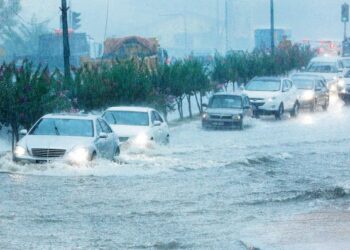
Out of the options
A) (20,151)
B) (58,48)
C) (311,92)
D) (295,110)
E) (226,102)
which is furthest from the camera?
(58,48)

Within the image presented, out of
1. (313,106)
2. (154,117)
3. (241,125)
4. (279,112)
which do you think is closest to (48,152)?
(154,117)

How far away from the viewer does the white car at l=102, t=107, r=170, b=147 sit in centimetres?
2675

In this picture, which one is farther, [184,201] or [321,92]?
[321,92]

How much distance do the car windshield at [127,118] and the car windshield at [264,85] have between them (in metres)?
17.0

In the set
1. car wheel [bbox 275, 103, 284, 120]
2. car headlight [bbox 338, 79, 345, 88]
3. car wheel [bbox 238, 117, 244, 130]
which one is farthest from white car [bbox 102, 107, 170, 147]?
car headlight [bbox 338, 79, 345, 88]

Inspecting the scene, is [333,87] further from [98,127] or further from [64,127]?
[64,127]

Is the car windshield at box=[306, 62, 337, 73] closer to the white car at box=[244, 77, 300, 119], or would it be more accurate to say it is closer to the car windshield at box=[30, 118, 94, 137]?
the white car at box=[244, 77, 300, 119]

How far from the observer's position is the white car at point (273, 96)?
142 feet

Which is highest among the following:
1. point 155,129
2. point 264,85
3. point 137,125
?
point 137,125

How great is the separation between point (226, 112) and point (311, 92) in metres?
11.4

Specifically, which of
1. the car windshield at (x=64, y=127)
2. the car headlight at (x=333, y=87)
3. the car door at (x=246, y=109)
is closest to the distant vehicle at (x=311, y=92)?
the car door at (x=246, y=109)

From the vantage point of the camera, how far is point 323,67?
62875mm

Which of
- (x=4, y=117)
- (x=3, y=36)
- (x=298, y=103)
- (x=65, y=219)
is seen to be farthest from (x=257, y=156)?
(x=3, y=36)

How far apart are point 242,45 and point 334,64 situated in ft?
216
